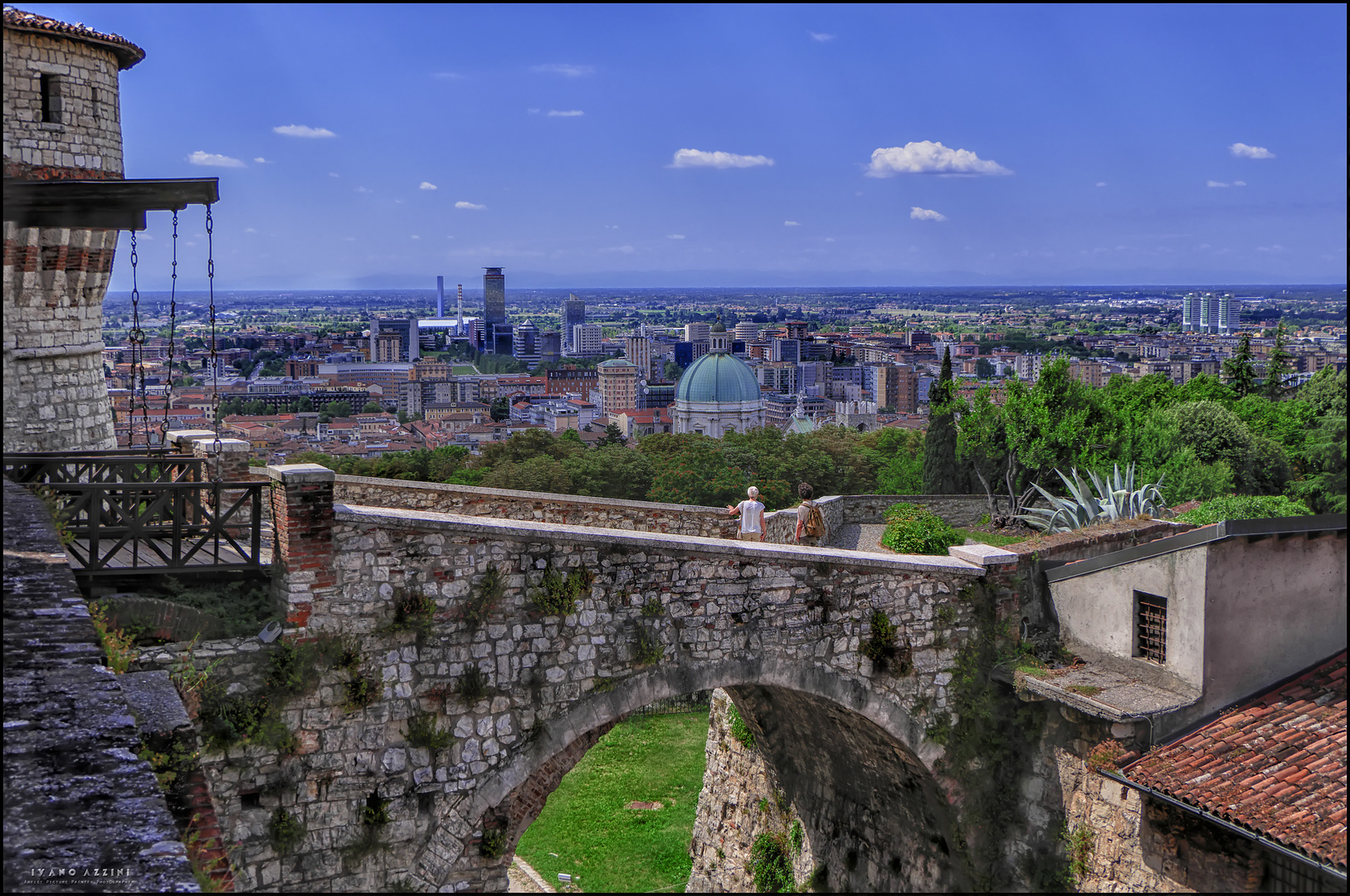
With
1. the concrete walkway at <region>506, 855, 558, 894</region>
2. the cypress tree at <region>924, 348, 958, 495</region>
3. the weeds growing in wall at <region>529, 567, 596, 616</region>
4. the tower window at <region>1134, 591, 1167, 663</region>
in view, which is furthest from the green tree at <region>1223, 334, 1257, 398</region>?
the weeds growing in wall at <region>529, 567, 596, 616</region>

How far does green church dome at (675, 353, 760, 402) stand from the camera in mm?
103125

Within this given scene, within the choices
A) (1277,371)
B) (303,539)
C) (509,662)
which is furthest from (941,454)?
(303,539)

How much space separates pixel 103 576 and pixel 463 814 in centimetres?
294

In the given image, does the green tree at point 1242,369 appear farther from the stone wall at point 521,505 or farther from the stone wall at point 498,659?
the stone wall at point 498,659

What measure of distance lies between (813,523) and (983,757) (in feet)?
10.4

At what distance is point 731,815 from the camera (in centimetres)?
1302

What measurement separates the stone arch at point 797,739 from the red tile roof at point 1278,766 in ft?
6.42

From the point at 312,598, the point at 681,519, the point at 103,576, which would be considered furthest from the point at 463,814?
the point at 681,519

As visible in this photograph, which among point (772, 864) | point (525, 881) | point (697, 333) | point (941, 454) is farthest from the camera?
point (697, 333)

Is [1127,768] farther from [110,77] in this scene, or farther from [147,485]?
[110,77]

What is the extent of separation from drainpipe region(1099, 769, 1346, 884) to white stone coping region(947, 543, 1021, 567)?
6.15 ft

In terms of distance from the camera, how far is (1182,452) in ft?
73.3

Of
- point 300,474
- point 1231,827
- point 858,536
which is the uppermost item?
point 300,474

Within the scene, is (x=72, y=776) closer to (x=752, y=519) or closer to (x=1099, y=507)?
(x=752, y=519)
